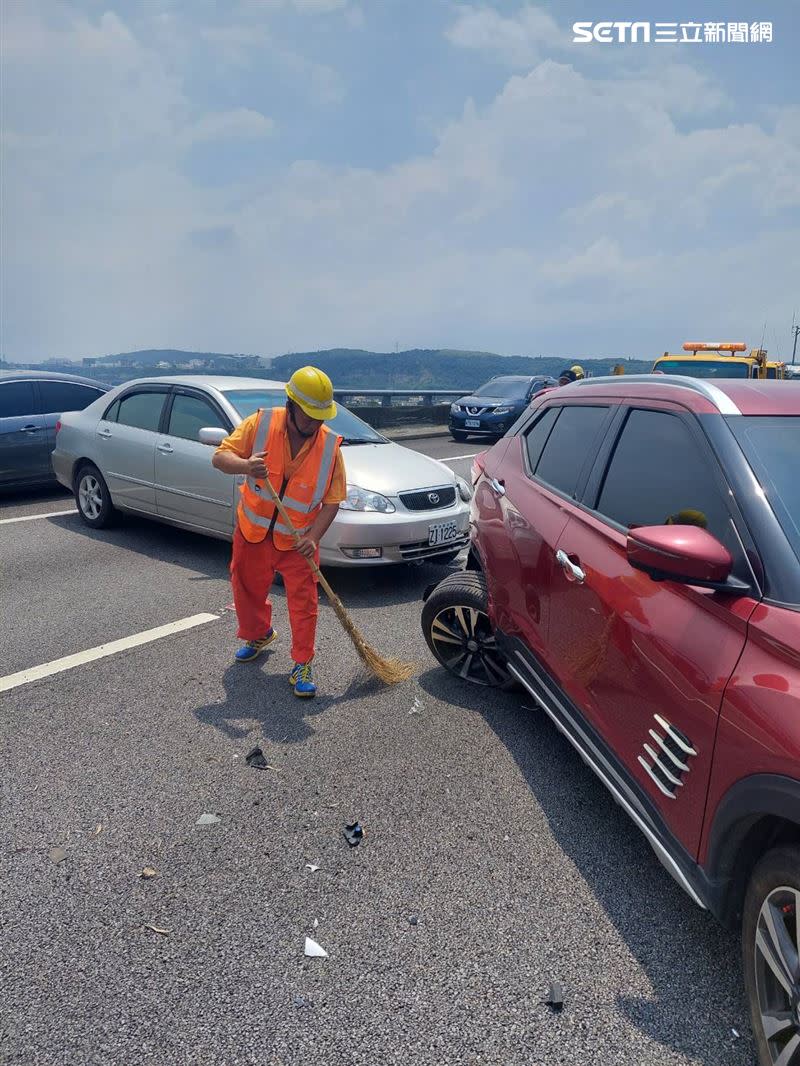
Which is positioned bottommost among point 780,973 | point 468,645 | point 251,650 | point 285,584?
point 251,650

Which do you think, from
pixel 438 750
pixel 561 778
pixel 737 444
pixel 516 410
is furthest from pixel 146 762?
pixel 516 410

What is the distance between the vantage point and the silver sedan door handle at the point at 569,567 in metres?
2.81

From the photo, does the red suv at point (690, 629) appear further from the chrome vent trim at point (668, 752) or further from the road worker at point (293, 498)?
the road worker at point (293, 498)

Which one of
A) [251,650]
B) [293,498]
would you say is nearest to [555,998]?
[293,498]

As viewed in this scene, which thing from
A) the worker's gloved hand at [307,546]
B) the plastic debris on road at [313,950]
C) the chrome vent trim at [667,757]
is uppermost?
the worker's gloved hand at [307,546]

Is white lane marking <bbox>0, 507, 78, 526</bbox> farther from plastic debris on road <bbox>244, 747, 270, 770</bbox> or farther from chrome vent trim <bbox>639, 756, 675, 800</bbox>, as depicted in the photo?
chrome vent trim <bbox>639, 756, 675, 800</bbox>

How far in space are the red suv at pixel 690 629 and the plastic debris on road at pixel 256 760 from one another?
4.20ft

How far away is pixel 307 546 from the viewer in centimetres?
404

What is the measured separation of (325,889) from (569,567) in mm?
1500

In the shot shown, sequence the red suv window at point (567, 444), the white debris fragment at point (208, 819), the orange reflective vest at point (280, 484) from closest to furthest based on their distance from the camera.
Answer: the white debris fragment at point (208, 819)
the red suv window at point (567, 444)
the orange reflective vest at point (280, 484)

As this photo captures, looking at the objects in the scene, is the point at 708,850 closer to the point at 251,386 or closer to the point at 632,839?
the point at 632,839

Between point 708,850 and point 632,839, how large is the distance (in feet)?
3.26

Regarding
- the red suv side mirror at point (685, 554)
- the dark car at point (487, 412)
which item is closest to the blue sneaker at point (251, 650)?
the red suv side mirror at point (685, 554)

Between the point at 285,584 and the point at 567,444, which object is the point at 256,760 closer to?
the point at 285,584
